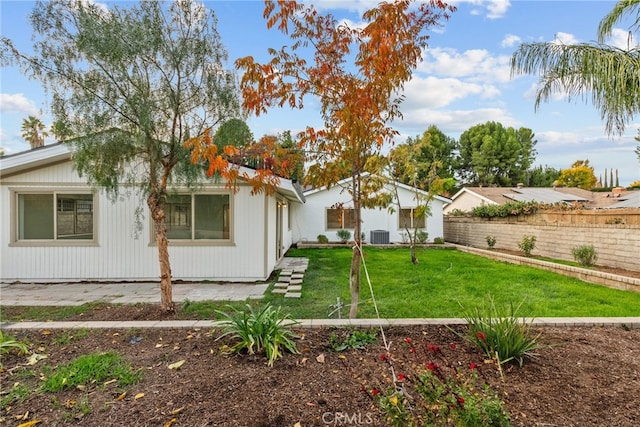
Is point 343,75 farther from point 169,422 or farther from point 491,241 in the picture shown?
point 491,241

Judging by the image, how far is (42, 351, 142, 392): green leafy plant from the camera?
2717 millimetres

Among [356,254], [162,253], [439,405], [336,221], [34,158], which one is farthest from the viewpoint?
[336,221]

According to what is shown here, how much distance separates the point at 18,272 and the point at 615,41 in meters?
12.4

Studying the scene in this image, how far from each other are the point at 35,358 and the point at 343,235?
43.6 ft

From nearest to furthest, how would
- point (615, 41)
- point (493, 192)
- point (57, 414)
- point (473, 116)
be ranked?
point (57, 414), point (615, 41), point (493, 192), point (473, 116)

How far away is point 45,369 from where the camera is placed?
2961 mm

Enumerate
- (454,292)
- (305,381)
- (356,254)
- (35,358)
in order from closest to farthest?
(305,381) < (35,358) < (356,254) < (454,292)

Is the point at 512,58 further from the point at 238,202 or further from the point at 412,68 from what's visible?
the point at 238,202

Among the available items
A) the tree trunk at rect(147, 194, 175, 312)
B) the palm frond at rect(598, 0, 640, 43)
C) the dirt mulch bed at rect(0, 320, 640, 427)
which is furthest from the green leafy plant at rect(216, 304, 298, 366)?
the palm frond at rect(598, 0, 640, 43)

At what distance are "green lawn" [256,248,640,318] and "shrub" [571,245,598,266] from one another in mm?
1178

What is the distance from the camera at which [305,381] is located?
2.70m

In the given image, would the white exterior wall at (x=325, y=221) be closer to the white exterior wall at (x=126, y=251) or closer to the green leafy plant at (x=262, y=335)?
the white exterior wall at (x=126, y=251)

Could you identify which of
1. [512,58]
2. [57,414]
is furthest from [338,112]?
[512,58]

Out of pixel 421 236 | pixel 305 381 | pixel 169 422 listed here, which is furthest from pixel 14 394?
pixel 421 236
